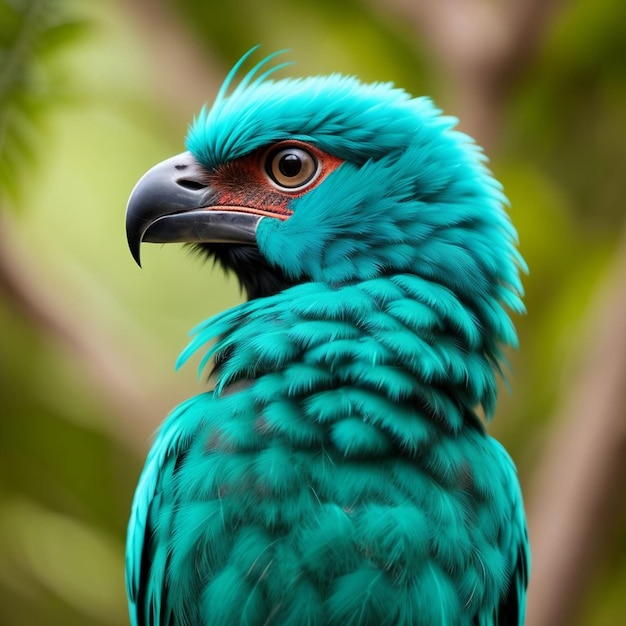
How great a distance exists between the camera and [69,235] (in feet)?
25.3

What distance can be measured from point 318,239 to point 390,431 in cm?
80

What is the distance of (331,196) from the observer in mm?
3234

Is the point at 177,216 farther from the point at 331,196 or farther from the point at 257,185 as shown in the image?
the point at 331,196

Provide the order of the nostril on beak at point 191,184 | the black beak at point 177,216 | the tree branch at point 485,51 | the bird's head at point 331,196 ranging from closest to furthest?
the bird's head at point 331,196 < the black beak at point 177,216 < the nostril on beak at point 191,184 < the tree branch at point 485,51

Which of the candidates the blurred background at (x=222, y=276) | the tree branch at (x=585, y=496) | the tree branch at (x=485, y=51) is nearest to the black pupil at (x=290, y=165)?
the blurred background at (x=222, y=276)

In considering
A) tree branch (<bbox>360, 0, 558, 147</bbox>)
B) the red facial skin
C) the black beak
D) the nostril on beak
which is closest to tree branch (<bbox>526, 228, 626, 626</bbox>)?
tree branch (<bbox>360, 0, 558, 147</bbox>)

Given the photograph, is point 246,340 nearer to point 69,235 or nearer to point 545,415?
point 545,415

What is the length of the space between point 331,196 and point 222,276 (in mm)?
3689

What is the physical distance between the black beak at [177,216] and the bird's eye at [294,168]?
6.5 inches

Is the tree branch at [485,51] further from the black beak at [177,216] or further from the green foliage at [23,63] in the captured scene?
the green foliage at [23,63]

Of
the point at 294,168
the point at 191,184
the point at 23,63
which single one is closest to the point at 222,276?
the point at 191,184

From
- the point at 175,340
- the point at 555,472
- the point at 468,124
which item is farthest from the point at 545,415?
the point at 175,340

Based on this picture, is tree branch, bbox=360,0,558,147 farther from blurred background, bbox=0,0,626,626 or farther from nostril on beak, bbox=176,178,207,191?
nostril on beak, bbox=176,178,207,191

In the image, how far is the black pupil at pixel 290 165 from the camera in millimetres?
3293
